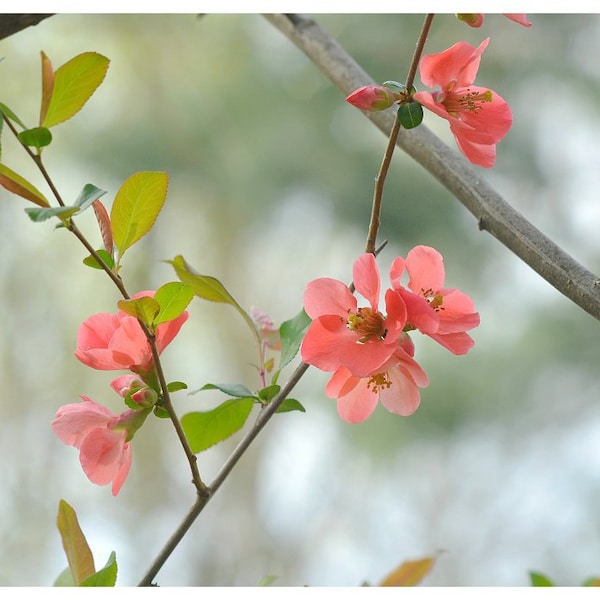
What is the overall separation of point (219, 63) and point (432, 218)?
86 cm

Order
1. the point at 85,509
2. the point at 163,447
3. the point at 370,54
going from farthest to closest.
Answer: the point at 163,447, the point at 85,509, the point at 370,54

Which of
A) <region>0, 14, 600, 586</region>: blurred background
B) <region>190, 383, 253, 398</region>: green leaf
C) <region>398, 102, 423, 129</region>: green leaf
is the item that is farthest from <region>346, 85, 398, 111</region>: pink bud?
<region>0, 14, 600, 586</region>: blurred background

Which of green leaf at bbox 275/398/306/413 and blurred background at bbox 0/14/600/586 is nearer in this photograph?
green leaf at bbox 275/398/306/413

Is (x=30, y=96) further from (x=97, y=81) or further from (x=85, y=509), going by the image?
(x=97, y=81)

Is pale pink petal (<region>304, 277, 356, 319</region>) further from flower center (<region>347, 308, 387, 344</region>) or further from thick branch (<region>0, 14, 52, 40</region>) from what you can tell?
thick branch (<region>0, 14, 52, 40</region>)

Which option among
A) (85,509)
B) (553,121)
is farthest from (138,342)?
(85,509)

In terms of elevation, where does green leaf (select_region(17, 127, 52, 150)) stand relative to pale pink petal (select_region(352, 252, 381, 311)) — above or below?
above

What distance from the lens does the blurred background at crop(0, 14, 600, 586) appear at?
7.27ft

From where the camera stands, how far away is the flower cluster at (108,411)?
27cm

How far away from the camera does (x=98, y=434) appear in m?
0.27

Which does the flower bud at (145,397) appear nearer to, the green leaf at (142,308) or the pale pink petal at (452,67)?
the green leaf at (142,308)

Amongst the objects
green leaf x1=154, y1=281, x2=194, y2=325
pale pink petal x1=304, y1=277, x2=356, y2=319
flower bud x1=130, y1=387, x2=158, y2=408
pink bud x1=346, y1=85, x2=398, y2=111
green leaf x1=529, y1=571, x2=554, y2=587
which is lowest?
green leaf x1=529, y1=571, x2=554, y2=587

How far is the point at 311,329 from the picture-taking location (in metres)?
0.26

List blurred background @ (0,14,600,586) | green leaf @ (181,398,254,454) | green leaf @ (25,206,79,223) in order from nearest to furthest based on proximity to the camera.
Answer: green leaf @ (25,206,79,223)
green leaf @ (181,398,254,454)
blurred background @ (0,14,600,586)
